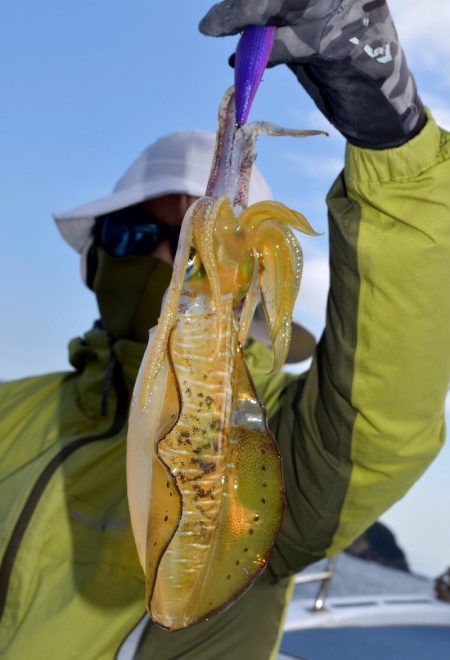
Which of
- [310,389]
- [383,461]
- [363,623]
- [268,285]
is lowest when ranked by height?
[363,623]

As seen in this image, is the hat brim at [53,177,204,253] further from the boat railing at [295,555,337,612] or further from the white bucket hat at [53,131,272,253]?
the boat railing at [295,555,337,612]

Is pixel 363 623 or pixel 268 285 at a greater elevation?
pixel 268 285

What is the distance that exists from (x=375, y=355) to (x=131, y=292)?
1.39 meters

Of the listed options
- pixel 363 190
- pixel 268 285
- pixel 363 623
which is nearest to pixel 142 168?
pixel 363 190

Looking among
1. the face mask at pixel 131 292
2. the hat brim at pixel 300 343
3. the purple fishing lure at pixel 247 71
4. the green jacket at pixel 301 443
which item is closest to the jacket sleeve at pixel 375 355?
the green jacket at pixel 301 443

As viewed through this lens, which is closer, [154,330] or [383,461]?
[154,330]

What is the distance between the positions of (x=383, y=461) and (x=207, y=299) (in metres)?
1.11

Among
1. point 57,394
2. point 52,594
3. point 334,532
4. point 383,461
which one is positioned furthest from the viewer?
point 57,394

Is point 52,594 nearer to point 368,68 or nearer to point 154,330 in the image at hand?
point 154,330

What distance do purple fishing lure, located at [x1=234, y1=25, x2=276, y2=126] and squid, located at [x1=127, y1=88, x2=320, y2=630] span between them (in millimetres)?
30

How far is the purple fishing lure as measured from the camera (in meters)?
1.26

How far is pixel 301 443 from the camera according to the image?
2.41 metres

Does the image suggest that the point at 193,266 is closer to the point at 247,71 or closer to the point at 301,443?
the point at 247,71

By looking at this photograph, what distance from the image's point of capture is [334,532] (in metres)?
2.39
